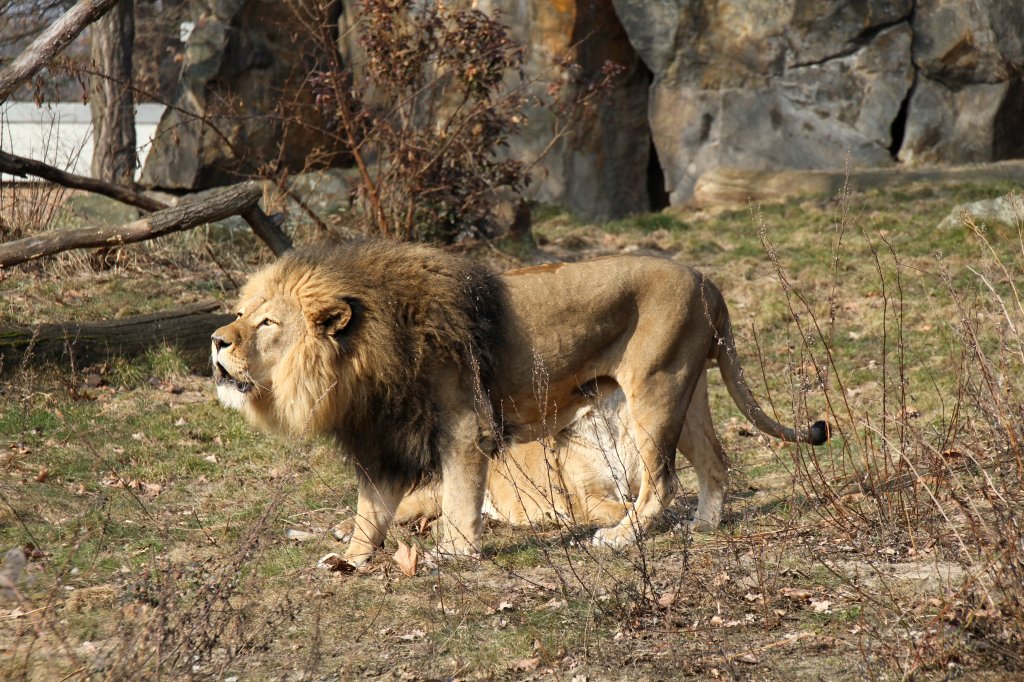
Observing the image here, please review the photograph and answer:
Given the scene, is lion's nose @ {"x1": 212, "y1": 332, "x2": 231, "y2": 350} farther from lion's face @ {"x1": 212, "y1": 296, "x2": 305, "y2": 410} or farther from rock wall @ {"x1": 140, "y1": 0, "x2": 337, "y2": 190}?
rock wall @ {"x1": 140, "y1": 0, "x2": 337, "y2": 190}

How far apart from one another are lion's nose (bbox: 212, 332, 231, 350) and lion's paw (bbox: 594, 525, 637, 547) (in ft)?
→ 6.65

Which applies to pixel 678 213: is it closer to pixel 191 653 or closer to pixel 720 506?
pixel 720 506

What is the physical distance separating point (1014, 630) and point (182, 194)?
42.7 ft

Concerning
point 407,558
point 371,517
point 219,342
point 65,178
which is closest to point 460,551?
point 407,558

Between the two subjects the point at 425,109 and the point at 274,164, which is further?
the point at 425,109

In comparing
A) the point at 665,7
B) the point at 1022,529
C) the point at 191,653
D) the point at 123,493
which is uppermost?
the point at 665,7

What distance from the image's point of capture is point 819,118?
53.9ft

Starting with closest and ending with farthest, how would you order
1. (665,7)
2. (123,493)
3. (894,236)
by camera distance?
(123,493)
(894,236)
(665,7)

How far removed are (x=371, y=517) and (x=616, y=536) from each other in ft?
4.05

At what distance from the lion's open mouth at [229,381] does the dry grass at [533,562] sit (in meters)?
0.64

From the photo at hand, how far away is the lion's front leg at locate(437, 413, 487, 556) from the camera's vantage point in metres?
5.59

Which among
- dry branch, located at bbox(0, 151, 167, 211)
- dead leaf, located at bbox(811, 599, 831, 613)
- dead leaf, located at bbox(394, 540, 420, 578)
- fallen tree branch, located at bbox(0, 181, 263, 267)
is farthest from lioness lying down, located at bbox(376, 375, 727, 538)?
dry branch, located at bbox(0, 151, 167, 211)

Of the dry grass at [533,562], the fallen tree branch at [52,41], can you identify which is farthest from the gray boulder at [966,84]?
the fallen tree branch at [52,41]

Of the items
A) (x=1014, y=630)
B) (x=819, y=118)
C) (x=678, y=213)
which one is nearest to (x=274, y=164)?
(x=678, y=213)
